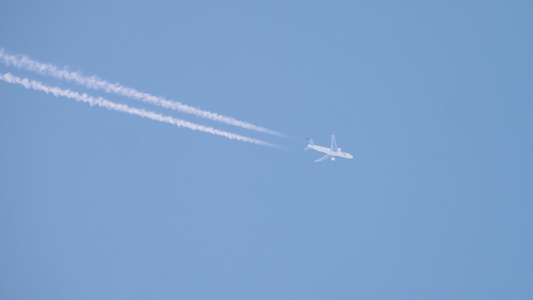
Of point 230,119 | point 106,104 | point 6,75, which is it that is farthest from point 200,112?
point 6,75

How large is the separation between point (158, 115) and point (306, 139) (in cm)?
1201

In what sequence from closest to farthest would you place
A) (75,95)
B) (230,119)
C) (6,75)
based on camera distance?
1. (6,75)
2. (75,95)
3. (230,119)

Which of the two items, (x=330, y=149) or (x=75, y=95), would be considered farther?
(x=330, y=149)

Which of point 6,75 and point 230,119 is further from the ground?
point 230,119

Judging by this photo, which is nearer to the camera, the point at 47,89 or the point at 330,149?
the point at 47,89

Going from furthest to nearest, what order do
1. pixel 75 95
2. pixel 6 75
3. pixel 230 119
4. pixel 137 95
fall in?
1. pixel 230 119
2. pixel 137 95
3. pixel 75 95
4. pixel 6 75

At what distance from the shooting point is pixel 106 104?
3797 cm

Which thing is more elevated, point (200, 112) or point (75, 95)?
point (200, 112)

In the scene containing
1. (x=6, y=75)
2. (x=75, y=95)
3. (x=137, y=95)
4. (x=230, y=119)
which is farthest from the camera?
(x=230, y=119)

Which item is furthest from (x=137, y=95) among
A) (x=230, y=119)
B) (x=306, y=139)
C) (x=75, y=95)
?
(x=306, y=139)

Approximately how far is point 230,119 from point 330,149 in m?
8.03

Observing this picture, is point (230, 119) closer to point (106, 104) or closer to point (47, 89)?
point (106, 104)

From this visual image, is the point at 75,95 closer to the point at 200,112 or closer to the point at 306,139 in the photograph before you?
the point at 200,112

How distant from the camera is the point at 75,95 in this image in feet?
121
